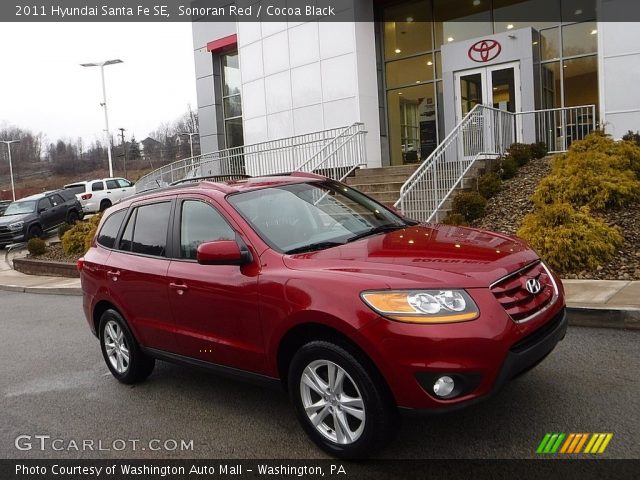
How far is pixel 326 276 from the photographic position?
337 centimetres

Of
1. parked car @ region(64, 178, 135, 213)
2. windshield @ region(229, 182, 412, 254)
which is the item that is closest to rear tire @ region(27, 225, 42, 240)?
parked car @ region(64, 178, 135, 213)

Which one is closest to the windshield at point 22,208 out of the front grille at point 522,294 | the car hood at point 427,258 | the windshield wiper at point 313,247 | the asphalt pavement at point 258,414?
the asphalt pavement at point 258,414

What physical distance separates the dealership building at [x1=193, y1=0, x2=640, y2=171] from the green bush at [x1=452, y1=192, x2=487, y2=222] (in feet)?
18.8

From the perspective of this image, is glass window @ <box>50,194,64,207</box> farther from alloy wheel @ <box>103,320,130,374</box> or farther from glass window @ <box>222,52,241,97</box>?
alloy wheel @ <box>103,320,130,374</box>

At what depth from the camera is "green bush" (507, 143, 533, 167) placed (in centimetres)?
1202

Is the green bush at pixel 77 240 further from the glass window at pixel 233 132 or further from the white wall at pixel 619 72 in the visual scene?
the white wall at pixel 619 72

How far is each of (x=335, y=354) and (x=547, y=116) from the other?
45.9 feet

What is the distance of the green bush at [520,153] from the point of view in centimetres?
1202

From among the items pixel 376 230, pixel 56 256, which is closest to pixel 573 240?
pixel 376 230

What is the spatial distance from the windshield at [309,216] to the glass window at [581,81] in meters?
13.7

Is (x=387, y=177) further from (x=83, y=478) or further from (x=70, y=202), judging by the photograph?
(x=70, y=202)

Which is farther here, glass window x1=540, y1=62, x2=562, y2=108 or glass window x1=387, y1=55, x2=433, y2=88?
glass window x1=387, y1=55, x2=433, y2=88

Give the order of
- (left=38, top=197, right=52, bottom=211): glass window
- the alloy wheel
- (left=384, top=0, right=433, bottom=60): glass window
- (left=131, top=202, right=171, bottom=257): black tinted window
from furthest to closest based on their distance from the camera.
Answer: (left=38, top=197, right=52, bottom=211): glass window → (left=384, top=0, right=433, bottom=60): glass window → the alloy wheel → (left=131, top=202, right=171, bottom=257): black tinted window

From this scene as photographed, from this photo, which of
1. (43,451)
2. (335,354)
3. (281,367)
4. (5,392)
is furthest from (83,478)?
(5,392)
